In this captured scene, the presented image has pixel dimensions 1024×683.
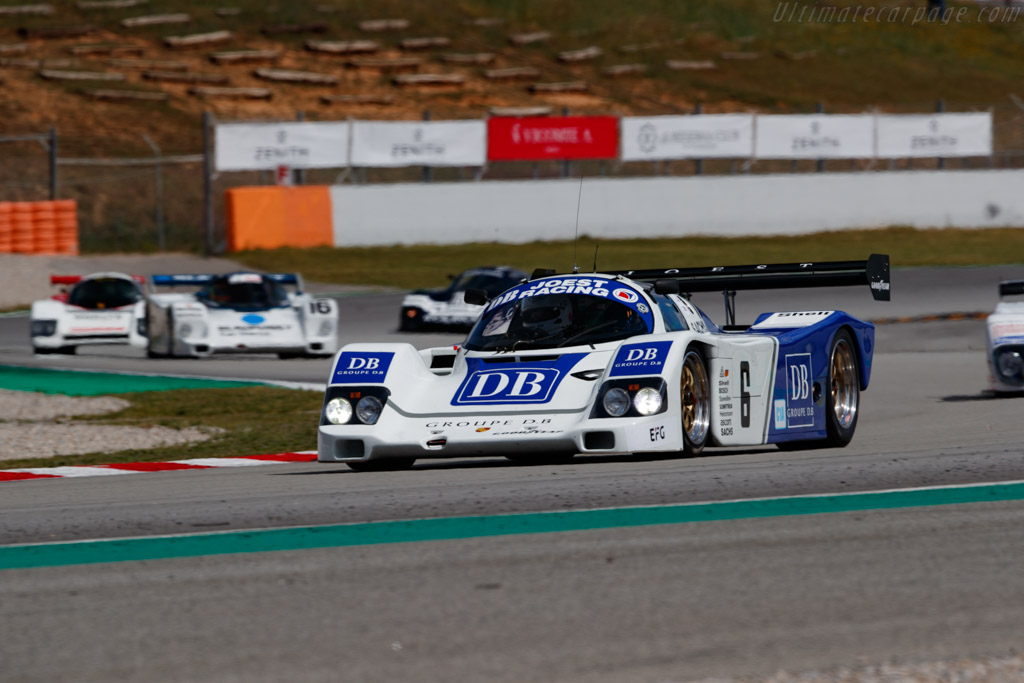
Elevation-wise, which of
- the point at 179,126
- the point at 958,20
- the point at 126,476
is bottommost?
the point at 126,476

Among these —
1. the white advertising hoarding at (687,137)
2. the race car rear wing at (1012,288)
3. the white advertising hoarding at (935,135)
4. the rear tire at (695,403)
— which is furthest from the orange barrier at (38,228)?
the rear tire at (695,403)

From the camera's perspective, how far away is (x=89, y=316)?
70.2 ft

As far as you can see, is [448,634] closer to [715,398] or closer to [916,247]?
[715,398]

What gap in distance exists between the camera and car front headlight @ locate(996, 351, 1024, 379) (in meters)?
13.7

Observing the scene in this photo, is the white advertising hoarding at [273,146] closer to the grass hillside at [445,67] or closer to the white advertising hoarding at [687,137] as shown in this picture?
the grass hillside at [445,67]

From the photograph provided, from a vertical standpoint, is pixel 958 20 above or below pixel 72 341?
above

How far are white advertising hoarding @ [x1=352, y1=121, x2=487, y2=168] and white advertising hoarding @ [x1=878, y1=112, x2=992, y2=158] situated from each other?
9.52 meters

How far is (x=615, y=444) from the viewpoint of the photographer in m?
8.53

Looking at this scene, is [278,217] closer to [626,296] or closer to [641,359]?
[626,296]

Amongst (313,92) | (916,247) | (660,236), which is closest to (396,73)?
(313,92)

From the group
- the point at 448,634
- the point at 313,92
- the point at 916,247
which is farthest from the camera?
the point at 313,92

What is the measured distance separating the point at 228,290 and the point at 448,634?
1642 cm

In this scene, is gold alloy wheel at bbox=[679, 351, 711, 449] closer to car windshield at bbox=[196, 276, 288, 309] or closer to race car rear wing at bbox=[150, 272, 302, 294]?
race car rear wing at bbox=[150, 272, 302, 294]

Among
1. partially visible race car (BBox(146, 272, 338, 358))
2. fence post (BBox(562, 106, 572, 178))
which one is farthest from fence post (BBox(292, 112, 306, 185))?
partially visible race car (BBox(146, 272, 338, 358))
